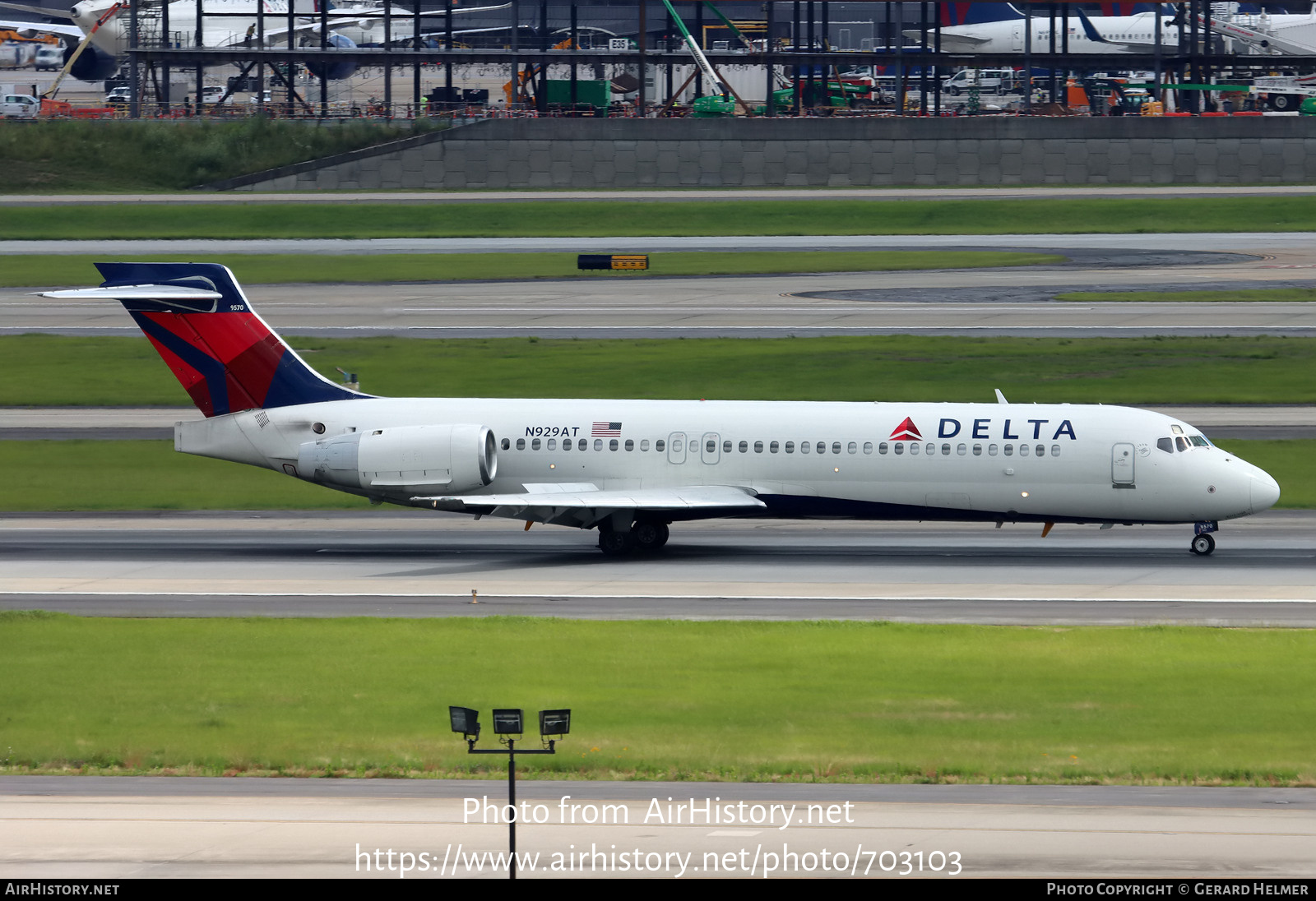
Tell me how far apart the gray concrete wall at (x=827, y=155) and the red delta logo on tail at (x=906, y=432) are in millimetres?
78278

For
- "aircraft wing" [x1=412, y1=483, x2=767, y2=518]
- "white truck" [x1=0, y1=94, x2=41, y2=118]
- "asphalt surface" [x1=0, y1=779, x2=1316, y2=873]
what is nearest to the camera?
"asphalt surface" [x1=0, y1=779, x2=1316, y2=873]

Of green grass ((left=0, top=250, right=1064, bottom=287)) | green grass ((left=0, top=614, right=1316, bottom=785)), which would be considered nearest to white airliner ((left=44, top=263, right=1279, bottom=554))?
green grass ((left=0, top=614, right=1316, bottom=785))

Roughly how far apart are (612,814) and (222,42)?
13138 cm

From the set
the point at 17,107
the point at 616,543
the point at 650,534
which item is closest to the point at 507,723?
the point at 616,543

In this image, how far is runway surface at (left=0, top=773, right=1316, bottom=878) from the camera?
16.9 metres

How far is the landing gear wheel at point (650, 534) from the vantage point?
132 feet

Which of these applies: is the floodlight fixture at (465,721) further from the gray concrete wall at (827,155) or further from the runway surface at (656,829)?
the gray concrete wall at (827,155)

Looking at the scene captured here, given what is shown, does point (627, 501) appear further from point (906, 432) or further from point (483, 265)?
point (483, 265)

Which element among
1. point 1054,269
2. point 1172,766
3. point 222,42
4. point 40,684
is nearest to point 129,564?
point 40,684

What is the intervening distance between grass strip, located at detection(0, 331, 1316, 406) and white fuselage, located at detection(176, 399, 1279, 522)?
16.1m

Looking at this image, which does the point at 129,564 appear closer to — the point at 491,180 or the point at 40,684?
the point at 40,684

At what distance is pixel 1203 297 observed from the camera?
75.4m

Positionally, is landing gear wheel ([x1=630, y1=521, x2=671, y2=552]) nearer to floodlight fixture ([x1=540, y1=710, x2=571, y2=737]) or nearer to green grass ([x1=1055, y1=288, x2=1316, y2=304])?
floodlight fixture ([x1=540, y1=710, x2=571, y2=737])

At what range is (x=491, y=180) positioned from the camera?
116625 millimetres
